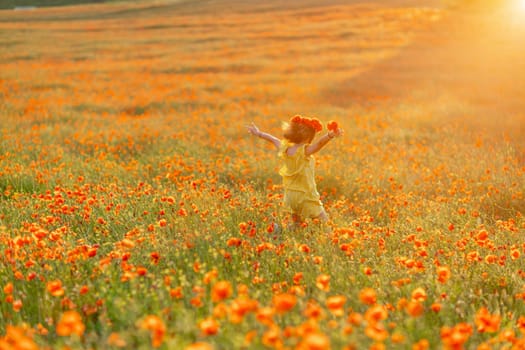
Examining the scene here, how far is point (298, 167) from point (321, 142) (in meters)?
0.60

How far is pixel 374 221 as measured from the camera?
5.23m

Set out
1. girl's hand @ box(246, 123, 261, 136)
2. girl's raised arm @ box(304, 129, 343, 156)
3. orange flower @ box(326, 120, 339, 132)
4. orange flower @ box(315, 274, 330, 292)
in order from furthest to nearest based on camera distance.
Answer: girl's hand @ box(246, 123, 261, 136) → girl's raised arm @ box(304, 129, 343, 156) → orange flower @ box(326, 120, 339, 132) → orange flower @ box(315, 274, 330, 292)

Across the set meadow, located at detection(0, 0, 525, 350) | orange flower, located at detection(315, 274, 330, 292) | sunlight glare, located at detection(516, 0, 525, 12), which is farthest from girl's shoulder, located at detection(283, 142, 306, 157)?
sunlight glare, located at detection(516, 0, 525, 12)

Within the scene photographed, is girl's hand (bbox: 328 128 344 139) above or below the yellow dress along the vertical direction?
above

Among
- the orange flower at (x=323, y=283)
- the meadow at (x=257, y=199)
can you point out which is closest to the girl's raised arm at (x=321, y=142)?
the meadow at (x=257, y=199)

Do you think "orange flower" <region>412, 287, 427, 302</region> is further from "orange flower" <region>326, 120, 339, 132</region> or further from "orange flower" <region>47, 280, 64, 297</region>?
"orange flower" <region>326, 120, 339, 132</region>

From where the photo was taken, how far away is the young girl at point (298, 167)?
4.74 metres

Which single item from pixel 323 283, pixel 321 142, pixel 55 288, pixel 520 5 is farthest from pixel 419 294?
pixel 520 5

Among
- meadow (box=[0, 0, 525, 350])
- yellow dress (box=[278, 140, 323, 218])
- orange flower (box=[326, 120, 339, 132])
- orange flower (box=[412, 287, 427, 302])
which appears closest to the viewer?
orange flower (box=[412, 287, 427, 302])

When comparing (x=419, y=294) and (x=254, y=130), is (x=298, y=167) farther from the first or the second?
(x=419, y=294)

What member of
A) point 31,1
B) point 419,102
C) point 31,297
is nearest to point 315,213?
point 31,297

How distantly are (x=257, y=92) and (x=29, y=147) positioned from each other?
787 cm

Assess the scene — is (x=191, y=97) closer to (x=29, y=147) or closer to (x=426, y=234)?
(x=29, y=147)

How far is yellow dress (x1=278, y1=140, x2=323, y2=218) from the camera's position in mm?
4816
